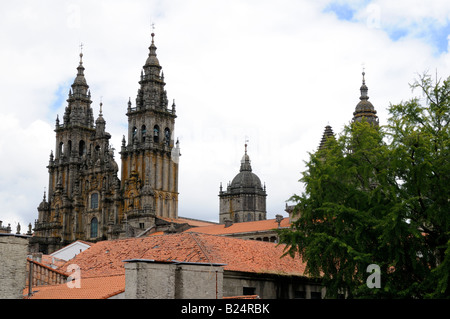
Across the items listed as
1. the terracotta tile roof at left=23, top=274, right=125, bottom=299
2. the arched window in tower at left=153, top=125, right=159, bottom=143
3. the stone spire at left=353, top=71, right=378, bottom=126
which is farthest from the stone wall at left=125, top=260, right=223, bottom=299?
the arched window in tower at left=153, top=125, right=159, bottom=143

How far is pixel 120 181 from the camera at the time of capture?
11038cm

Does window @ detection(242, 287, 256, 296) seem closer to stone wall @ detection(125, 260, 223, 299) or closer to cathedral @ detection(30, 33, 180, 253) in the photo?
stone wall @ detection(125, 260, 223, 299)

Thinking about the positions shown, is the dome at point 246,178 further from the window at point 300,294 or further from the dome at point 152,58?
the window at point 300,294

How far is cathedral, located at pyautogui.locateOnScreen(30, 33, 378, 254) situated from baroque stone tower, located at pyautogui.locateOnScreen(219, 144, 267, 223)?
28.2 m

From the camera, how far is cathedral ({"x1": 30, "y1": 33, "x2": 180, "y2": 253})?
105 m

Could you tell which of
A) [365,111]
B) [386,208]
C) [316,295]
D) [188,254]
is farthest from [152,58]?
[386,208]

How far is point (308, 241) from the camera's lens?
3528cm

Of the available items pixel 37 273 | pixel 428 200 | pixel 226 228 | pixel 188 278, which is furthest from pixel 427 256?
pixel 226 228

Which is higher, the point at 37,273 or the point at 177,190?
the point at 177,190

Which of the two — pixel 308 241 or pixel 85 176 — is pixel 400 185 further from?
pixel 85 176

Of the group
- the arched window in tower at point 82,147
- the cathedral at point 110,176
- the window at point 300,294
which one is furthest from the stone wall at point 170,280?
the arched window in tower at point 82,147

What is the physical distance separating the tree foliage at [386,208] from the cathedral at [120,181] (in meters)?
66.5

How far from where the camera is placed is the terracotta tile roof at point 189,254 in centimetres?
3634
